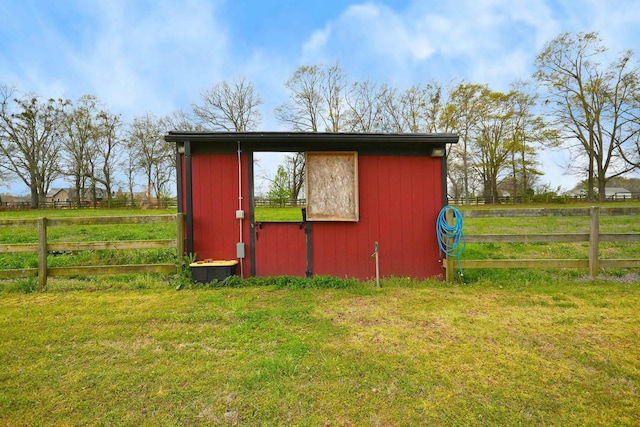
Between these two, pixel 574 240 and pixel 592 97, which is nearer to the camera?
pixel 574 240

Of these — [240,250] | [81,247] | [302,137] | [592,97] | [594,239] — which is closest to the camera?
[594,239]

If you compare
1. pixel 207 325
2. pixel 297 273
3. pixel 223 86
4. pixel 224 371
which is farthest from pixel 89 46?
pixel 223 86

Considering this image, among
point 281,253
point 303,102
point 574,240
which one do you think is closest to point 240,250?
point 281,253

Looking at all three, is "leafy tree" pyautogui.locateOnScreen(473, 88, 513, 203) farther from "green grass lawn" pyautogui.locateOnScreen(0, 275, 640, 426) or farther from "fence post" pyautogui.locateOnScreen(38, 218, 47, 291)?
"fence post" pyautogui.locateOnScreen(38, 218, 47, 291)

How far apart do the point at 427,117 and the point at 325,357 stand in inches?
1075

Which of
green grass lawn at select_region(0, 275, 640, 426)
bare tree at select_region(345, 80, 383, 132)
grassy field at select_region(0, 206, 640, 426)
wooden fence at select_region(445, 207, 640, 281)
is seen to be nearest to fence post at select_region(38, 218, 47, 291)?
grassy field at select_region(0, 206, 640, 426)

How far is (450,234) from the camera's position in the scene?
15.7ft

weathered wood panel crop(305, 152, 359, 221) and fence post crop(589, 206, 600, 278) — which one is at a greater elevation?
weathered wood panel crop(305, 152, 359, 221)

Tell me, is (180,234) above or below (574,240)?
above

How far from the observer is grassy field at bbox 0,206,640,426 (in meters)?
1.92

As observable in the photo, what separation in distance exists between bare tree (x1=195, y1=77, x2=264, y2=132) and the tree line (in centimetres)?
7

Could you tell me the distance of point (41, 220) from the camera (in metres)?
4.60

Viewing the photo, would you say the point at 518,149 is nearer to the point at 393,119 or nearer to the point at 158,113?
the point at 393,119

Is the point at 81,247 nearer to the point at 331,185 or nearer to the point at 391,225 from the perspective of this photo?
the point at 331,185
